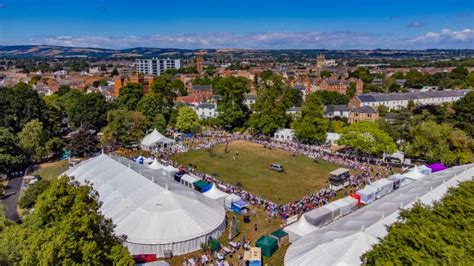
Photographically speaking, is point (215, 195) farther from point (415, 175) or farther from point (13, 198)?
point (415, 175)

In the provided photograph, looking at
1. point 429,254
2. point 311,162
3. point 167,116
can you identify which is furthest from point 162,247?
point 167,116

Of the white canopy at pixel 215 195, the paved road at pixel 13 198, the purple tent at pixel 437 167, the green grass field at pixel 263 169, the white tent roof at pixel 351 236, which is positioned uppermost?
the white tent roof at pixel 351 236

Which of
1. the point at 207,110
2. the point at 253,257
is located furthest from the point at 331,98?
the point at 253,257

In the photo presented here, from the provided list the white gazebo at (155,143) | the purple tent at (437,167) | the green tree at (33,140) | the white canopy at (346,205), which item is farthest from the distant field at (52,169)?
the purple tent at (437,167)

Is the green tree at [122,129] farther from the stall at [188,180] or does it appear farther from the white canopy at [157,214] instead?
the white canopy at [157,214]

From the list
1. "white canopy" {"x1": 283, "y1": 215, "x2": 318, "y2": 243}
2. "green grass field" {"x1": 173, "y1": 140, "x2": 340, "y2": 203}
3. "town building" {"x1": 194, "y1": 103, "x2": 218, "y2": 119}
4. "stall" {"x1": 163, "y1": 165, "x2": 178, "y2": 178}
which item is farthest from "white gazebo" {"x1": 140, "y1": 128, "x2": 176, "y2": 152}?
"white canopy" {"x1": 283, "y1": 215, "x2": 318, "y2": 243}

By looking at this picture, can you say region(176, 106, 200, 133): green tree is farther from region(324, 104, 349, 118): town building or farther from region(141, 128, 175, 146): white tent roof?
region(324, 104, 349, 118): town building
